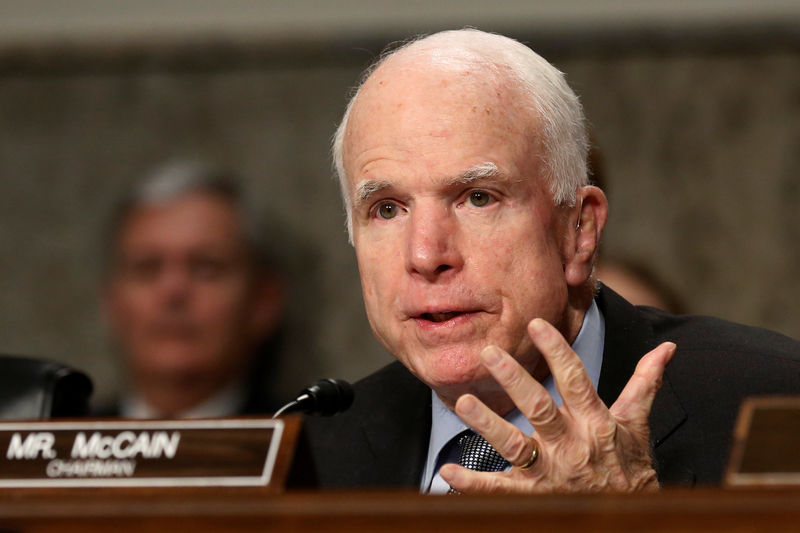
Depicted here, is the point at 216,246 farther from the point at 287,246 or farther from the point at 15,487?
the point at 15,487

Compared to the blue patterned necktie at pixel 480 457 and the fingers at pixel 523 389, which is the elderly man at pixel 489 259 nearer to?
the blue patterned necktie at pixel 480 457

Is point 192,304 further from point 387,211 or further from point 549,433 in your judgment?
point 549,433

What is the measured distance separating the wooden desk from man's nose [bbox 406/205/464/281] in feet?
2.47

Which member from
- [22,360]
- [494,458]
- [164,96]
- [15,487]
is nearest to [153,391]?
[164,96]

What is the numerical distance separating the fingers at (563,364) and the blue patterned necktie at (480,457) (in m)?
0.46

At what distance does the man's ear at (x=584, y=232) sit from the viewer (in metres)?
2.16

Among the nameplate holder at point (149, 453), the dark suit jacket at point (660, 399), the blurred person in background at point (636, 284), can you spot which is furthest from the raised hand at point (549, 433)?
the blurred person in background at point (636, 284)

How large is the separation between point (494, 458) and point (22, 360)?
0.85 m

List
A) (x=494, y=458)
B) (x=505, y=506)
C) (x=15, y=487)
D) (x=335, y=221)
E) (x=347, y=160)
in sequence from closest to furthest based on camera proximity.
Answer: (x=505, y=506) → (x=15, y=487) → (x=494, y=458) → (x=347, y=160) → (x=335, y=221)

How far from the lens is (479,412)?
1504 millimetres

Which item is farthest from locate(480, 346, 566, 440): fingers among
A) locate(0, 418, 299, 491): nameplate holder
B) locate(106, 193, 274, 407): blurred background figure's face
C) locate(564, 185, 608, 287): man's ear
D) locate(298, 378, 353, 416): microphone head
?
locate(106, 193, 274, 407): blurred background figure's face

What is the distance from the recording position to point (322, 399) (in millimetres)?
1809

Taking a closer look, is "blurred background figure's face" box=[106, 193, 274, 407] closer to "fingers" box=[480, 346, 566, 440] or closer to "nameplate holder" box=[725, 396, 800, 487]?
"fingers" box=[480, 346, 566, 440]

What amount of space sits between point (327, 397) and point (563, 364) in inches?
17.3
